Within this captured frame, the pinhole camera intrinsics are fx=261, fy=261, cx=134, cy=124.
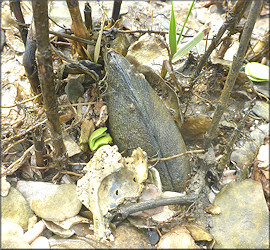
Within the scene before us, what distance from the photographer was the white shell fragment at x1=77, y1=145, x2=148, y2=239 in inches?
45.3

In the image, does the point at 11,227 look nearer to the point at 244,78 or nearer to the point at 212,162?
the point at 212,162

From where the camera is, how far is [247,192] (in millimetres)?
1370

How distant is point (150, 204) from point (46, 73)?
0.75 meters

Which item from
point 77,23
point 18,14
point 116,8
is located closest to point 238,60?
point 77,23

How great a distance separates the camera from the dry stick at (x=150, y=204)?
3.89ft

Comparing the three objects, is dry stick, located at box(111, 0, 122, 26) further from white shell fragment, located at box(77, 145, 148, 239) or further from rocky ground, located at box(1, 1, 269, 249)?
white shell fragment, located at box(77, 145, 148, 239)

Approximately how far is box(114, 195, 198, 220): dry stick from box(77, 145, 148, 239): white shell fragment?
37mm

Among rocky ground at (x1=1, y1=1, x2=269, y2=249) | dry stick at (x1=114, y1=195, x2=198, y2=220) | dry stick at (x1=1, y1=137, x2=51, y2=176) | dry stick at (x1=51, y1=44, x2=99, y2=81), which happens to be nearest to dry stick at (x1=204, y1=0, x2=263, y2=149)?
rocky ground at (x1=1, y1=1, x2=269, y2=249)

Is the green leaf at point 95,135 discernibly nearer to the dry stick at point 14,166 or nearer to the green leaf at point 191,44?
the dry stick at point 14,166

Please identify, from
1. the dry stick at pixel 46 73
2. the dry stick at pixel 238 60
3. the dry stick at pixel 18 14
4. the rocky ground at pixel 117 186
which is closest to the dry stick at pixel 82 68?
the rocky ground at pixel 117 186

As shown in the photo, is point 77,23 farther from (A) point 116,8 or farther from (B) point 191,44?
(B) point 191,44

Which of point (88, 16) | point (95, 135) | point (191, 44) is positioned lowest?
point (95, 135)

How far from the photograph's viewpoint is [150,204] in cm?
122

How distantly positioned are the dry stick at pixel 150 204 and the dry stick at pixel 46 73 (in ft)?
1.42
